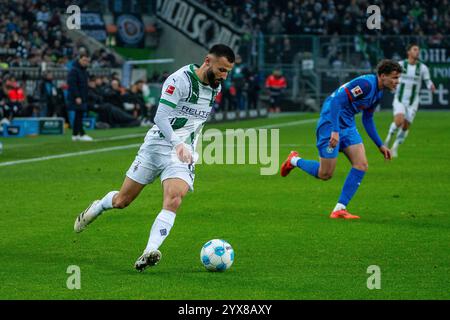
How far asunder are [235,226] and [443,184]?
6.17 metres

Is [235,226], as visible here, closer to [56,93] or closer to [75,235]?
[75,235]

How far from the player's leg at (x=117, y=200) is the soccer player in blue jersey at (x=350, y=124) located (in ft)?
11.1

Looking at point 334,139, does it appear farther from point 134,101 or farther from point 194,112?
point 134,101

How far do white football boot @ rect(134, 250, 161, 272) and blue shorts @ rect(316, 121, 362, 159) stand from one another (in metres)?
4.82

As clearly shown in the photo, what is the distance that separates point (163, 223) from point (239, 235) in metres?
2.65

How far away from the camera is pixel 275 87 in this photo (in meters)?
43.2

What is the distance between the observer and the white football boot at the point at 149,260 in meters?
9.41

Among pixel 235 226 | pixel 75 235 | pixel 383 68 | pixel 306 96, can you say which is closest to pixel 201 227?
pixel 235 226

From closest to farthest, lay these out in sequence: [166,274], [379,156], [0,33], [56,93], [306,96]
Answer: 1. [166,274]
2. [379,156]
3. [56,93]
4. [0,33]
5. [306,96]

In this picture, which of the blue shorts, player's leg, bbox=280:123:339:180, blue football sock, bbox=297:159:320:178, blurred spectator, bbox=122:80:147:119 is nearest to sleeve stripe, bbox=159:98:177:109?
player's leg, bbox=280:123:339:180

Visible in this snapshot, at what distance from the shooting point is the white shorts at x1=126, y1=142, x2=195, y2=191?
10.0 meters

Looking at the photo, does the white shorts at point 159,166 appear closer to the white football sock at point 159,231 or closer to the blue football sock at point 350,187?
the white football sock at point 159,231

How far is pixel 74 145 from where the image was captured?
2566 centimetres
